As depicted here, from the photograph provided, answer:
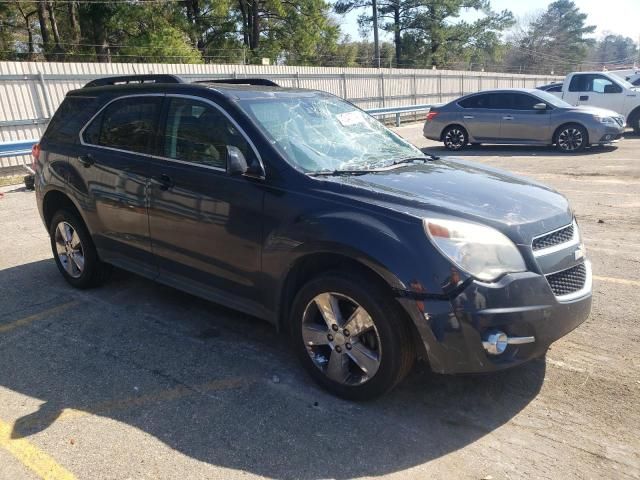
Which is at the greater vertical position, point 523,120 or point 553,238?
point 553,238

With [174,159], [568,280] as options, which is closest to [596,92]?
[568,280]

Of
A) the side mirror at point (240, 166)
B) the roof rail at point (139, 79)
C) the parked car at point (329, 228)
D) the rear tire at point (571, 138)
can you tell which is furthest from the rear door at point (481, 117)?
the side mirror at point (240, 166)

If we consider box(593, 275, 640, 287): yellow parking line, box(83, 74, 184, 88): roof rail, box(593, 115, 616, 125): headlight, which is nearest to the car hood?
box(593, 275, 640, 287): yellow parking line

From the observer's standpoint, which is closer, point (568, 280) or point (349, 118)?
point (568, 280)

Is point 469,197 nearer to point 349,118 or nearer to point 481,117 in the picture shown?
point 349,118

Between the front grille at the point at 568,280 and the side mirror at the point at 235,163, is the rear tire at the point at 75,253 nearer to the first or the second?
the side mirror at the point at 235,163

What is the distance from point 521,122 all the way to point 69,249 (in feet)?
37.0

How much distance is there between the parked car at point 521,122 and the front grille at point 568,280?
1068 centimetres

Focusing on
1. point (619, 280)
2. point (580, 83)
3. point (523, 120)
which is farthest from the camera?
point (580, 83)

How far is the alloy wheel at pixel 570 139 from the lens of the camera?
12.7 metres

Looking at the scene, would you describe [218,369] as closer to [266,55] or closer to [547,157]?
[547,157]

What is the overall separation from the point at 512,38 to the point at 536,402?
8244 centimetres

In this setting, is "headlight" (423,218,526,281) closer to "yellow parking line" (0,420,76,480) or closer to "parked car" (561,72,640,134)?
"yellow parking line" (0,420,76,480)

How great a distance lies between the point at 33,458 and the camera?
284 cm
